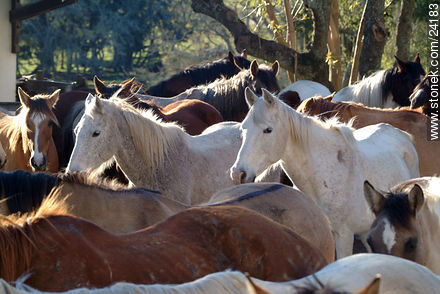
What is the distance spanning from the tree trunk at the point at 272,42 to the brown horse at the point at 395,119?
3284mm

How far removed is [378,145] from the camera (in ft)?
18.4

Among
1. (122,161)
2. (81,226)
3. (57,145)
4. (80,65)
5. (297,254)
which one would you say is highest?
(81,226)

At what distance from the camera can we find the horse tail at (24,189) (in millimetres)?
3332

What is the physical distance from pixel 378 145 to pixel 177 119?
221cm

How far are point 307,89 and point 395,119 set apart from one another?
8.49 ft

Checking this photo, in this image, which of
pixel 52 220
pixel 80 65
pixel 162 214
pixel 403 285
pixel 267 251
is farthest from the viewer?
pixel 80 65

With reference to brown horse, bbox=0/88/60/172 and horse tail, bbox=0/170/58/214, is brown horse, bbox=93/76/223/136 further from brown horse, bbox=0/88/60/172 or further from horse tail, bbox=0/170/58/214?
horse tail, bbox=0/170/58/214

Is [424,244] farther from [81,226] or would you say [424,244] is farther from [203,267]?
[81,226]

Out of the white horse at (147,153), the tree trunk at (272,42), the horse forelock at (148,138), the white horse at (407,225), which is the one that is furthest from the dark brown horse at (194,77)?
the white horse at (407,225)

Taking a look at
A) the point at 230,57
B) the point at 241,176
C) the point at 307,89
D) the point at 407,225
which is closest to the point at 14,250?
the point at 407,225

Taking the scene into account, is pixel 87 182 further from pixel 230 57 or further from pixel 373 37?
pixel 373 37

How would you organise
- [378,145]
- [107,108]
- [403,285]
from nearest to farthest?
1. [403,285]
2. [107,108]
3. [378,145]

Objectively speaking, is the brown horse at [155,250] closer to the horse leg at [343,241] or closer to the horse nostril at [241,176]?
the horse nostril at [241,176]

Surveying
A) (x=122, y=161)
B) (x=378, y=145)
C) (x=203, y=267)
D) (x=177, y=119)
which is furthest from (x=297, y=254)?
(x=177, y=119)
